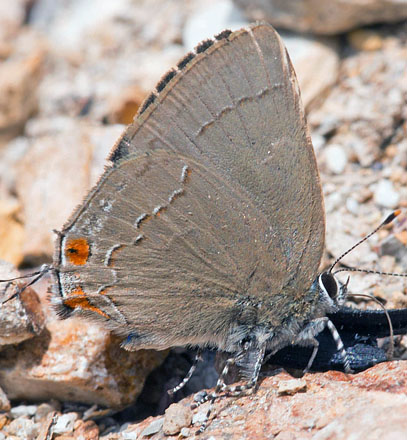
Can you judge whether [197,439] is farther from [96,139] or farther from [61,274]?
[96,139]

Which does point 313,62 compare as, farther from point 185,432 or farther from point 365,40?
point 185,432

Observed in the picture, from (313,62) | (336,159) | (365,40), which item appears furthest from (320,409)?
Result: (365,40)

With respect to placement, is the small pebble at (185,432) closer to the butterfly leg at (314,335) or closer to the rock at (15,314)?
the butterfly leg at (314,335)

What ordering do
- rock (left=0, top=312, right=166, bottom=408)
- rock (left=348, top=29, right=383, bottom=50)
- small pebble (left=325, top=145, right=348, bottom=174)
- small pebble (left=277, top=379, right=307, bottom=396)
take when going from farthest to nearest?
rock (left=348, top=29, right=383, bottom=50) < small pebble (left=325, top=145, right=348, bottom=174) < rock (left=0, top=312, right=166, bottom=408) < small pebble (left=277, top=379, right=307, bottom=396)

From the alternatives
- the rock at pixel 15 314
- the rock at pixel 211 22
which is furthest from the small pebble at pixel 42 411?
the rock at pixel 211 22

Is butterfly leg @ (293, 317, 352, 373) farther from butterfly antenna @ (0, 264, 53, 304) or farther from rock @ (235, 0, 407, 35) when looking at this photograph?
rock @ (235, 0, 407, 35)

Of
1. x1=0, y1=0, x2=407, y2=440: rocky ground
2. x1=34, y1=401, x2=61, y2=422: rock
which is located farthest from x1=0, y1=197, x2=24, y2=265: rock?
x1=34, y1=401, x2=61, y2=422: rock
